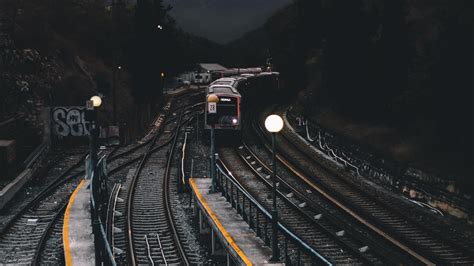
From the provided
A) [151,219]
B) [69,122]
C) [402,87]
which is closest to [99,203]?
[151,219]

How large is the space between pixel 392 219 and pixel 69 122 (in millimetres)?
22179

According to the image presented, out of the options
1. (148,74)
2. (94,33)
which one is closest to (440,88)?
(148,74)

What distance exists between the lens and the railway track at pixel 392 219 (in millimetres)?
15047

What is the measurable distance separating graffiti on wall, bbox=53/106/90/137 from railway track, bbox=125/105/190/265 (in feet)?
21.0

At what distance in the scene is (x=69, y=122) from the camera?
1307 inches

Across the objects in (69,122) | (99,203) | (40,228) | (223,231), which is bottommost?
(40,228)

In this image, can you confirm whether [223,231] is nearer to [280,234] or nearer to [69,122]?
[280,234]

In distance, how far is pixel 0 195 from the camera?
1992 centimetres

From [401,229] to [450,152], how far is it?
7.36 meters

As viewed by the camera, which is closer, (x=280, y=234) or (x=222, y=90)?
(x=280, y=234)

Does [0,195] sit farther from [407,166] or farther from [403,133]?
[403,133]

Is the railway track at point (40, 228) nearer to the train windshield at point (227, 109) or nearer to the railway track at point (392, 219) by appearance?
the train windshield at point (227, 109)

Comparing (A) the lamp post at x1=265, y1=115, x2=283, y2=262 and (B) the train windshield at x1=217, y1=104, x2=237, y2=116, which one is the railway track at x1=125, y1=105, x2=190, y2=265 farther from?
(B) the train windshield at x1=217, y1=104, x2=237, y2=116

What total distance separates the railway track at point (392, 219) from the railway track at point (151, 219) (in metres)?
6.25
